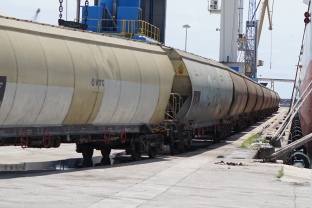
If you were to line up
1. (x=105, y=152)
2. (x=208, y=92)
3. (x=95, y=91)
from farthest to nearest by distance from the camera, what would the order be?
(x=208, y=92) < (x=105, y=152) < (x=95, y=91)

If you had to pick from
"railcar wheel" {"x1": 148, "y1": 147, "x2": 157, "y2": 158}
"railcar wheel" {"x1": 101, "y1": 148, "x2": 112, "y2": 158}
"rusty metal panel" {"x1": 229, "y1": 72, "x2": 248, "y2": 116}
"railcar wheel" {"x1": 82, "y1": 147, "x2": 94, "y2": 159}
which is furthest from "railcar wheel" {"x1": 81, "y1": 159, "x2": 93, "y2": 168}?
"rusty metal panel" {"x1": 229, "y1": 72, "x2": 248, "y2": 116}

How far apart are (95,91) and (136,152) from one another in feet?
13.8

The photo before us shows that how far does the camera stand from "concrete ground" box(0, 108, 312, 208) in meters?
11.0

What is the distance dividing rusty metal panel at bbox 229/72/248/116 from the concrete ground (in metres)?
14.1

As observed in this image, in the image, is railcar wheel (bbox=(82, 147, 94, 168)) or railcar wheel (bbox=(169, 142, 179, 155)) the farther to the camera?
railcar wheel (bbox=(169, 142, 179, 155))

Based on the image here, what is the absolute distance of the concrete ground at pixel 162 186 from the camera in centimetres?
1095

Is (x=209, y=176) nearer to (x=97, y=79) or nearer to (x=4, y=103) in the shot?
(x=97, y=79)

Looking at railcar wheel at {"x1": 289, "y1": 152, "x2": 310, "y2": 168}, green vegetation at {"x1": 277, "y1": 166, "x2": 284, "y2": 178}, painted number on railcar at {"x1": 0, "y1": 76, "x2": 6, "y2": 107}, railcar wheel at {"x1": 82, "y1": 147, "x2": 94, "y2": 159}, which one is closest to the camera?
painted number on railcar at {"x1": 0, "y1": 76, "x2": 6, "y2": 107}

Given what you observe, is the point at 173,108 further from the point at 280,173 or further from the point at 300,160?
the point at 280,173

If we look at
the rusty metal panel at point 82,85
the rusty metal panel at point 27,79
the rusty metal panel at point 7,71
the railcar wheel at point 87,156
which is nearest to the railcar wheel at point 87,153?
the railcar wheel at point 87,156

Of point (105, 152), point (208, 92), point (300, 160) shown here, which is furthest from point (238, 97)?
point (105, 152)

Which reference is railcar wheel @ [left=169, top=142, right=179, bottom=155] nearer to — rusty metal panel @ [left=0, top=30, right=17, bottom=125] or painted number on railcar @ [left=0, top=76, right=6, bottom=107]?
rusty metal panel @ [left=0, top=30, right=17, bottom=125]

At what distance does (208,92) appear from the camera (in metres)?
25.3

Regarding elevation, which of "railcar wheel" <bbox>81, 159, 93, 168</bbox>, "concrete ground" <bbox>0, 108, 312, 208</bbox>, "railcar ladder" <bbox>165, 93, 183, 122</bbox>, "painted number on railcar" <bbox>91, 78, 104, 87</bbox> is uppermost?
"painted number on railcar" <bbox>91, 78, 104, 87</bbox>
